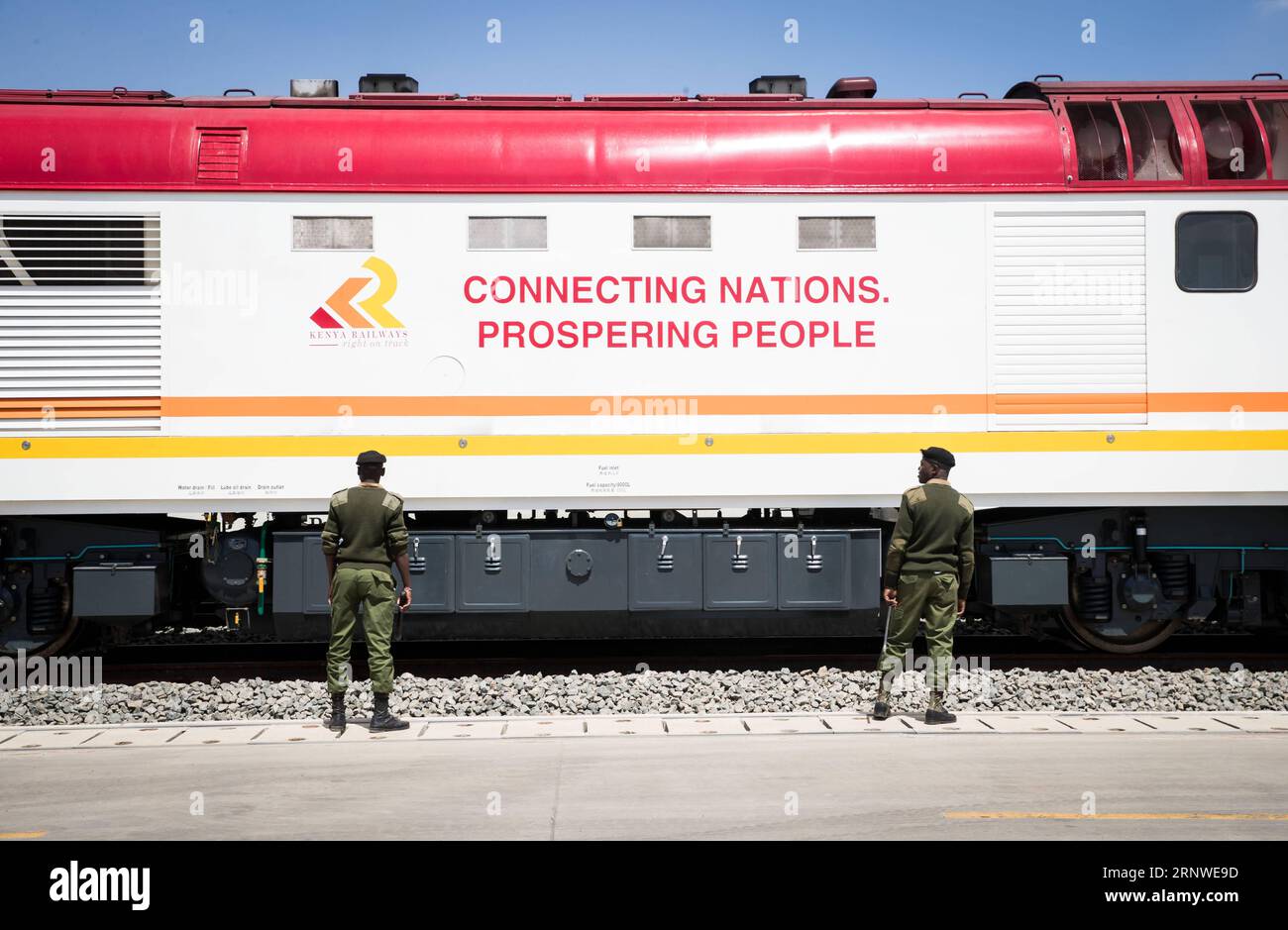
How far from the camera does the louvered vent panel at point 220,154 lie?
825cm

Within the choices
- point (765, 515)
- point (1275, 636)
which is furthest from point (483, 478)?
point (1275, 636)

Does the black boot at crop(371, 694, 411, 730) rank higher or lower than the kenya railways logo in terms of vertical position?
lower

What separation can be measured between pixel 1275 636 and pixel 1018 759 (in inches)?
218

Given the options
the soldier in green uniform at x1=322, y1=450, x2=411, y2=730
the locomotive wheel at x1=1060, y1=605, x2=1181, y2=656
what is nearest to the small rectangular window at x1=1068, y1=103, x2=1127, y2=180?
the locomotive wheel at x1=1060, y1=605, x2=1181, y2=656

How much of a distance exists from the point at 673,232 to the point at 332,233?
2.57 meters

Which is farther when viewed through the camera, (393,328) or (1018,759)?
(393,328)

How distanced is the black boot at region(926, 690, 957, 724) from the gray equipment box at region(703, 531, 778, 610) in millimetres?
1610

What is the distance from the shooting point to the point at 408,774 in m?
6.06

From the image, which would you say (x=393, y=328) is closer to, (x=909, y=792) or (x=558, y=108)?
(x=558, y=108)

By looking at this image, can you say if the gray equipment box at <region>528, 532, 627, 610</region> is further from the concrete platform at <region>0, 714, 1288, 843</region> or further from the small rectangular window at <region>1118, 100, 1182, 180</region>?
the small rectangular window at <region>1118, 100, 1182, 180</region>

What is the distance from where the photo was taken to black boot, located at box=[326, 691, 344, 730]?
715 centimetres

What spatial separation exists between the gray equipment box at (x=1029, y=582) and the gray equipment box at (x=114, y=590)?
648 cm

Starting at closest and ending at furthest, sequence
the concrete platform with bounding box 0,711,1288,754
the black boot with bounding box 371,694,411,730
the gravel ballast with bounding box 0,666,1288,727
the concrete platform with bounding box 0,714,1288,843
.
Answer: the concrete platform with bounding box 0,714,1288,843
the concrete platform with bounding box 0,711,1288,754
the black boot with bounding box 371,694,411,730
the gravel ballast with bounding box 0,666,1288,727

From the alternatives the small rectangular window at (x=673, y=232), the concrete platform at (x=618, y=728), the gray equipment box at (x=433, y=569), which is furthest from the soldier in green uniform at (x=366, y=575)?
the small rectangular window at (x=673, y=232)
